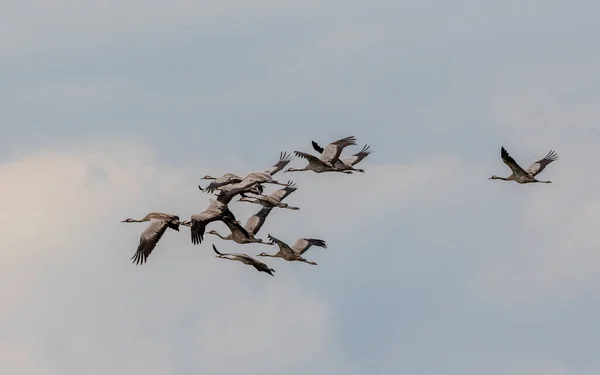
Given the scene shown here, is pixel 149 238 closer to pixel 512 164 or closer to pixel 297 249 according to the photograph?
pixel 297 249

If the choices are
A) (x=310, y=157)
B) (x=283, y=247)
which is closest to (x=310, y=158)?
(x=310, y=157)

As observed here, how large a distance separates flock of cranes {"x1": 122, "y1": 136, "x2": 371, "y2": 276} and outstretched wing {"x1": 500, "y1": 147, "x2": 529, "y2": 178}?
6035mm

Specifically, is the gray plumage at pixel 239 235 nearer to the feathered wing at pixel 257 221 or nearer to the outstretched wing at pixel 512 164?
the feathered wing at pixel 257 221

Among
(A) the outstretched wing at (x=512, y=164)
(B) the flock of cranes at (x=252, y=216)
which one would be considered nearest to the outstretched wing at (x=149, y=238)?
(B) the flock of cranes at (x=252, y=216)

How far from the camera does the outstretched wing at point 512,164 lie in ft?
231

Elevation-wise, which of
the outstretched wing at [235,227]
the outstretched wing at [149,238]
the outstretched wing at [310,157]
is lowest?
the outstretched wing at [149,238]

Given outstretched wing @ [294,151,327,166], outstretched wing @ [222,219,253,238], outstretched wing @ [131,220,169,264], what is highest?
outstretched wing @ [294,151,327,166]

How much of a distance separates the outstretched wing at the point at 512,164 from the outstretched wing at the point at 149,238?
13.4 m

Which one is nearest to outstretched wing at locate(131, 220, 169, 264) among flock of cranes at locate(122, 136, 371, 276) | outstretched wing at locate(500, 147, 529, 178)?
flock of cranes at locate(122, 136, 371, 276)

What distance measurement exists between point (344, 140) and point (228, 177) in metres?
4.86

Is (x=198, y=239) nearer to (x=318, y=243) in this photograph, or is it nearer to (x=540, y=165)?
(x=318, y=243)

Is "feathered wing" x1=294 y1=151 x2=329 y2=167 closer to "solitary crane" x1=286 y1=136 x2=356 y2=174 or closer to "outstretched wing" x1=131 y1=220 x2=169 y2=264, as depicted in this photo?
"solitary crane" x1=286 y1=136 x2=356 y2=174

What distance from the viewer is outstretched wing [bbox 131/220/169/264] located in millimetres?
65562

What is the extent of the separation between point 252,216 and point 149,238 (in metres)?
6.94
